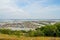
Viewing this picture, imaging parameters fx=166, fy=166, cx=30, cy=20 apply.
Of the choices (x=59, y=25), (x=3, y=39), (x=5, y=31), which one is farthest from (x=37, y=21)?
(x=3, y=39)

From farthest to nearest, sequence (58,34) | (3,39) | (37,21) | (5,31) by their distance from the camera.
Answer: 1. (37,21)
2. (5,31)
3. (58,34)
4. (3,39)

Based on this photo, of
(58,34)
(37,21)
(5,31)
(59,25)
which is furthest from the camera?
(37,21)

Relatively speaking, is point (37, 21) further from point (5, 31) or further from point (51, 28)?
point (51, 28)

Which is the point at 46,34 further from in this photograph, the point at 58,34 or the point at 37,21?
the point at 37,21

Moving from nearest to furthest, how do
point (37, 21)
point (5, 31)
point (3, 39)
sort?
point (3, 39) → point (5, 31) → point (37, 21)

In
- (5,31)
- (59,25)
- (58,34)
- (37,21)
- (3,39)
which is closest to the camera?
(3,39)

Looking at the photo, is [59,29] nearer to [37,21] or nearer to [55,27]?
[55,27]

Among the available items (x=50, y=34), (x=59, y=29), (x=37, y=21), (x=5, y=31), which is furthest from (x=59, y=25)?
(x=37, y=21)

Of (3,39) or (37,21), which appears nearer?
(3,39)
